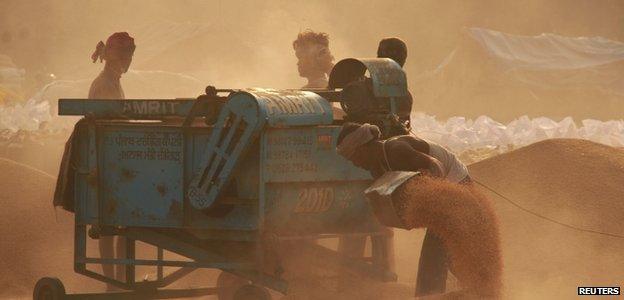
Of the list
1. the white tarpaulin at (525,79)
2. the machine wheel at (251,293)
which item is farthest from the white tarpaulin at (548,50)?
the machine wheel at (251,293)

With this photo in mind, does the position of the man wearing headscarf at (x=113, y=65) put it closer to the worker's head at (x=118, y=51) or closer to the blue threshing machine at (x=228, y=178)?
the worker's head at (x=118, y=51)

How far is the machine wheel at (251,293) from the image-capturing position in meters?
8.31

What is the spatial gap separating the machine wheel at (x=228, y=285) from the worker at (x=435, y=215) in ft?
7.20

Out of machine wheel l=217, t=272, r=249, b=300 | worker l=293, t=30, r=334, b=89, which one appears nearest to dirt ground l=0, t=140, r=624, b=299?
machine wheel l=217, t=272, r=249, b=300

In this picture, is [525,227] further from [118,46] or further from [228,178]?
[228,178]

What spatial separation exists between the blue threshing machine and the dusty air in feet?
0.04

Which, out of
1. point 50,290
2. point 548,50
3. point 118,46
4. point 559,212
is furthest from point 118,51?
point 548,50

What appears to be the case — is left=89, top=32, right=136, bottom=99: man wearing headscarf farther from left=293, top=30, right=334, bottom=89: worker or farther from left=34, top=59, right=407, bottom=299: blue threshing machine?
left=34, top=59, right=407, bottom=299: blue threshing machine

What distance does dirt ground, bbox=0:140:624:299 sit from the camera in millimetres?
10914

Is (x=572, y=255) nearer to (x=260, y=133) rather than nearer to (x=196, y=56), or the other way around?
(x=260, y=133)

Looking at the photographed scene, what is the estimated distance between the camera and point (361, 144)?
7297 millimetres

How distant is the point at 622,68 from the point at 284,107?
14486 mm

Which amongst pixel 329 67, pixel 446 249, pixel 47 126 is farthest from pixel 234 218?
pixel 47 126

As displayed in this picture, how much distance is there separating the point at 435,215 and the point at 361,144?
0.60 m
